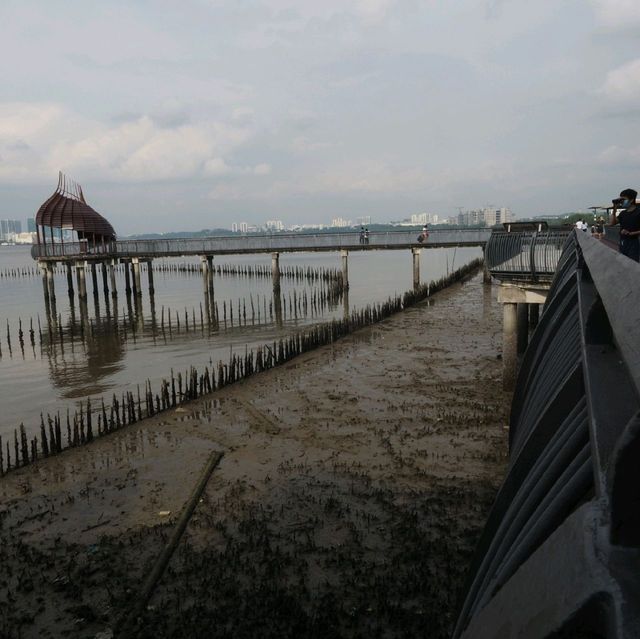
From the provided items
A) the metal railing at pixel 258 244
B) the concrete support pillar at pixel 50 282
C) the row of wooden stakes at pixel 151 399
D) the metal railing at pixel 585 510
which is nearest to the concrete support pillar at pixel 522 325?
the row of wooden stakes at pixel 151 399

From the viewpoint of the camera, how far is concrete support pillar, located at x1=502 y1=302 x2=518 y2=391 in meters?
16.2

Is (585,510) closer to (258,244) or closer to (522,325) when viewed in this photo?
(522,325)

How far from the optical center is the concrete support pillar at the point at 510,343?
1621 cm

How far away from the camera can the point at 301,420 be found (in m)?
15.3

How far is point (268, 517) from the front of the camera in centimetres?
967

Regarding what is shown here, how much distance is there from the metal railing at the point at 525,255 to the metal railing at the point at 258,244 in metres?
30.9

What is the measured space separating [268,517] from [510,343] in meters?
9.59

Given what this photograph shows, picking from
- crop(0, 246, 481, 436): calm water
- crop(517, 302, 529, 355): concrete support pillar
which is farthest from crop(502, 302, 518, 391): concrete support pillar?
crop(0, 246, 481, 436): calm water

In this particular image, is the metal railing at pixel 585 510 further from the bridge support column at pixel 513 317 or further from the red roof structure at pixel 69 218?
the red roof structure at pixel 69 218

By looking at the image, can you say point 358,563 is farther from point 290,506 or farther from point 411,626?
point 290,506

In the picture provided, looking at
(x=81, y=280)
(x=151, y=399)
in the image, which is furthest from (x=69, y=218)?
(x=151, y=399)

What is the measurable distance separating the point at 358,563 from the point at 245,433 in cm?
679

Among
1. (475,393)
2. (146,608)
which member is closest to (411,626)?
(146,608)

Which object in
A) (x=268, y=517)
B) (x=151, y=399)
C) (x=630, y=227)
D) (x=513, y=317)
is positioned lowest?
(x=268, y=517)
